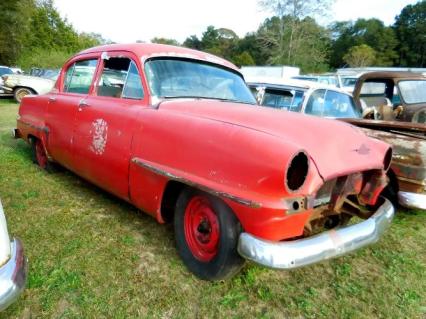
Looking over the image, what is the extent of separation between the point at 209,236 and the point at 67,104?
2.37 meters

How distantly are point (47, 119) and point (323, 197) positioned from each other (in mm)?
3413

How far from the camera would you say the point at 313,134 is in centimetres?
231

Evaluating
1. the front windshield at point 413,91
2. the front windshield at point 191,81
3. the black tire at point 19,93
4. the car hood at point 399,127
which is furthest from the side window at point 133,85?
the black tire at point 19,93

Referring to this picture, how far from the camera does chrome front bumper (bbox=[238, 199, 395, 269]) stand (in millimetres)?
1971

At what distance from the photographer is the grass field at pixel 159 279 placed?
88.1 inches

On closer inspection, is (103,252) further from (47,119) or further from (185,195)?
(47,119)

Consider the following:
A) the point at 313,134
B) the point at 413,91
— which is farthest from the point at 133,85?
the point at 413,91

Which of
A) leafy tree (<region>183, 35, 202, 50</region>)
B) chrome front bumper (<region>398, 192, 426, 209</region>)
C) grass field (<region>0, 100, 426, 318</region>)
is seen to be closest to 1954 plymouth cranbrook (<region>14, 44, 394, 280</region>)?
grass field (<region>0, 100, 426, 318</region>)

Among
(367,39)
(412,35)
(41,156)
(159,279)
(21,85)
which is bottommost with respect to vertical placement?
(159,279)

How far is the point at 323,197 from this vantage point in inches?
92.2

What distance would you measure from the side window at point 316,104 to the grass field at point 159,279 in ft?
7.42

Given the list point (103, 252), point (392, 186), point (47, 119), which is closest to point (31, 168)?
point (47, 119)

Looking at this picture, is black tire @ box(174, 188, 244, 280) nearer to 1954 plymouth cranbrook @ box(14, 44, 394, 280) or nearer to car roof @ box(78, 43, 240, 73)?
1954 plymouth cranbrook @ box(14, 44, 394, 280)

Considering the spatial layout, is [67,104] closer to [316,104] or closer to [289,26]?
[316,104]
